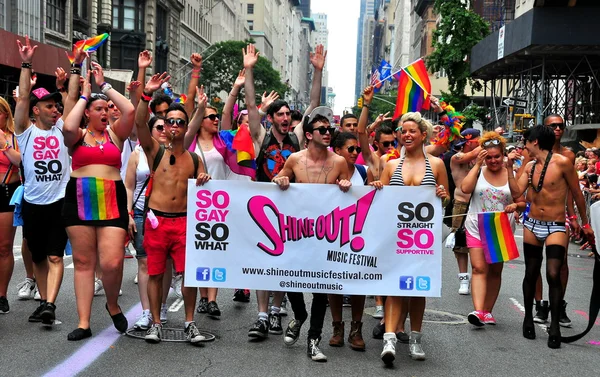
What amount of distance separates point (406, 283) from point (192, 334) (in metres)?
1.77

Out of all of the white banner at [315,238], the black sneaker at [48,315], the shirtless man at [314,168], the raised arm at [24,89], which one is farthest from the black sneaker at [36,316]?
the shirtless man at [314,168]

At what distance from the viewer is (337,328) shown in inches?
305

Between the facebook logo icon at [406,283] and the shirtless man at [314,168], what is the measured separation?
24.6 inches

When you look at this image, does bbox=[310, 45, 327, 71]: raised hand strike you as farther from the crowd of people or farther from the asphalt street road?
the asphalt street road

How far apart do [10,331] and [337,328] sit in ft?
8.94

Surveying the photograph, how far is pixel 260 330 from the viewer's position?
7.88 metres

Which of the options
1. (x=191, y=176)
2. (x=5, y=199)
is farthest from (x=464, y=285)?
(x=5, y=199)

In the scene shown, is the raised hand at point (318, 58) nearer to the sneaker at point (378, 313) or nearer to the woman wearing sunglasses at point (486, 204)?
the woman wearing sunglasses at point (486, 204)

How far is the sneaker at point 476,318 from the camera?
29.1ft

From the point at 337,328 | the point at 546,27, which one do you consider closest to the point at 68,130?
the point at 337,328

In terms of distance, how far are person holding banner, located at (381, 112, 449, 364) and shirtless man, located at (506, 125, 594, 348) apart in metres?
1.39

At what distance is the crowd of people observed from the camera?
301 inches

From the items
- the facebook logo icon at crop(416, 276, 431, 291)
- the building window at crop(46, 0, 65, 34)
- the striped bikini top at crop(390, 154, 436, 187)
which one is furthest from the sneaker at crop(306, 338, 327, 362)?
the building window at crop(46, 0, 65, 34)

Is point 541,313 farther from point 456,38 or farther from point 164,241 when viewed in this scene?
point 456,38
